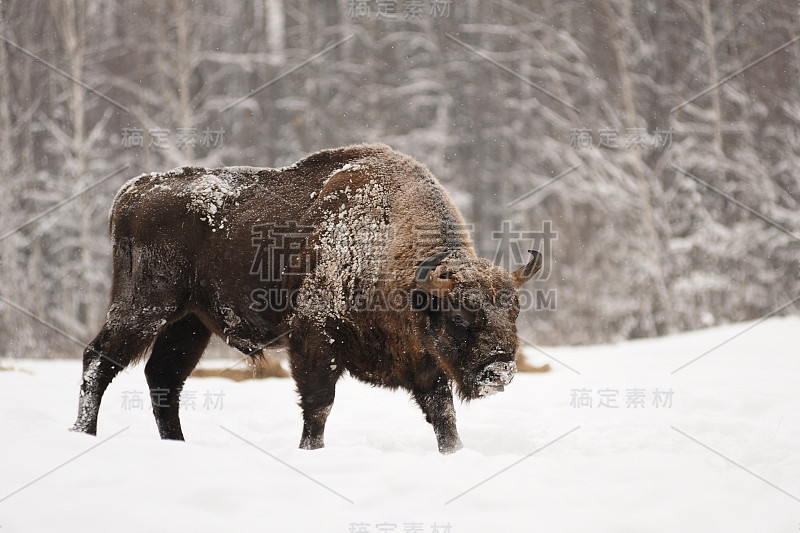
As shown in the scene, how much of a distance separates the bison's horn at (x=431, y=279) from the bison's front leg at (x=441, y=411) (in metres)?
0.75

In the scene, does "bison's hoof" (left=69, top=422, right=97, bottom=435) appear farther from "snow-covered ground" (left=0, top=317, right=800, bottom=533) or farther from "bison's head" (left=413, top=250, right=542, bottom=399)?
"bison's head" (left=413, top=250, right=542, bottom=399)

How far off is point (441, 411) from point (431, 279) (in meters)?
1.03

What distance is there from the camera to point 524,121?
67.2 feet

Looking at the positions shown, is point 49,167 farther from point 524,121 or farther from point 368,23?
point 524,121

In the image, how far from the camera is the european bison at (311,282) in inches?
209

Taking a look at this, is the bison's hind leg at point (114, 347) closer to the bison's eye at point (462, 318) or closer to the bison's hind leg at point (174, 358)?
the bison's hind leg at point (174, 358)

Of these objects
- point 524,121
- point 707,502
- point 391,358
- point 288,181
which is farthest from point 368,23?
point 707,502

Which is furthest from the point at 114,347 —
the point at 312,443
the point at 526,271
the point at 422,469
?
the point at 526,271

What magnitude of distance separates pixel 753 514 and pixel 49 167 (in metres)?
17.8

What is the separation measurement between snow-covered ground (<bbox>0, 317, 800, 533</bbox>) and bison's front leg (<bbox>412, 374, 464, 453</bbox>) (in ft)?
0.99

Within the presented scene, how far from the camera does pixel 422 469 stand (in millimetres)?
4016

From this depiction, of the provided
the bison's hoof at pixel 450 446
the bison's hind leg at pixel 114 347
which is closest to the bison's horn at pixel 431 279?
the bison's hoof at pixel 450 446

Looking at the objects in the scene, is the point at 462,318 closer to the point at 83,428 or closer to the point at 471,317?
the point at 471,317

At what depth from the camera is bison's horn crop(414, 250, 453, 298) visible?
5.11 m
